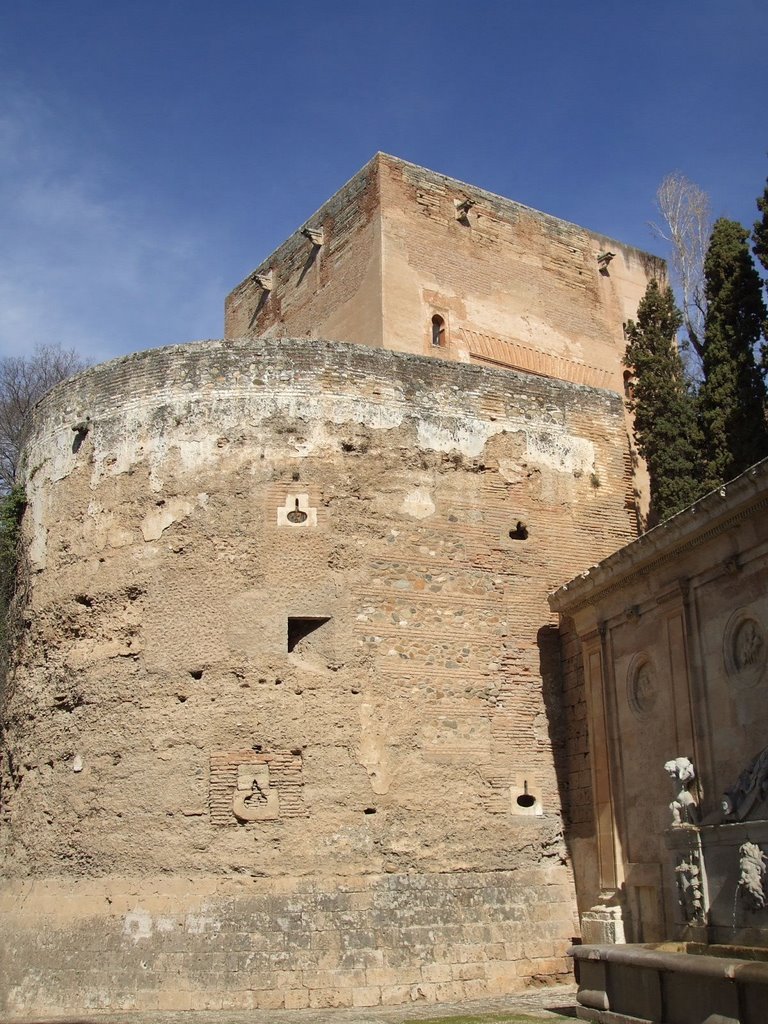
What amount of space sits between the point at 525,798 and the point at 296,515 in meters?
3.66

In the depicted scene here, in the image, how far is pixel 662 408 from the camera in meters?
16.6

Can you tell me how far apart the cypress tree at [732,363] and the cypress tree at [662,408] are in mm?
554

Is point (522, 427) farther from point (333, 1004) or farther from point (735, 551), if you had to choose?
point (333, 1004)

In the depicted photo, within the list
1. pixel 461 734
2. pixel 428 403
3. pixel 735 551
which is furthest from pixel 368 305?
pixel 735 551

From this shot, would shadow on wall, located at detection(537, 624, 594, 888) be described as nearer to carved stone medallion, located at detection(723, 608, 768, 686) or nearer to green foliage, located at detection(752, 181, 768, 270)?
carved stone medallion, located at detection(723, 608, 768, 686)

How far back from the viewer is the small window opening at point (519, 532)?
489 inches

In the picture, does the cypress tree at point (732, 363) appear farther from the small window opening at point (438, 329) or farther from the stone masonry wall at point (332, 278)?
the stone masonry wall at point (332, 278)

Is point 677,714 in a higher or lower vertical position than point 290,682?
lower

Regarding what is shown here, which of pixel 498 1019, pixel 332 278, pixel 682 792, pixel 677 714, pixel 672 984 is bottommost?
pixel 498 1019

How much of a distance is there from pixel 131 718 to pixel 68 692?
3.01ft

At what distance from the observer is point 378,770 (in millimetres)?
10883

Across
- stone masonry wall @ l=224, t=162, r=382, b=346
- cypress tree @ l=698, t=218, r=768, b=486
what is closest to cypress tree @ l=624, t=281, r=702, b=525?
cypress tree @ l=698, t=218, r=768, b=486

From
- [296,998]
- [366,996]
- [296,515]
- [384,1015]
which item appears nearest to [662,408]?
[296,515]

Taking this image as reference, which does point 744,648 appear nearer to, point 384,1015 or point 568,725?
point 568,725
